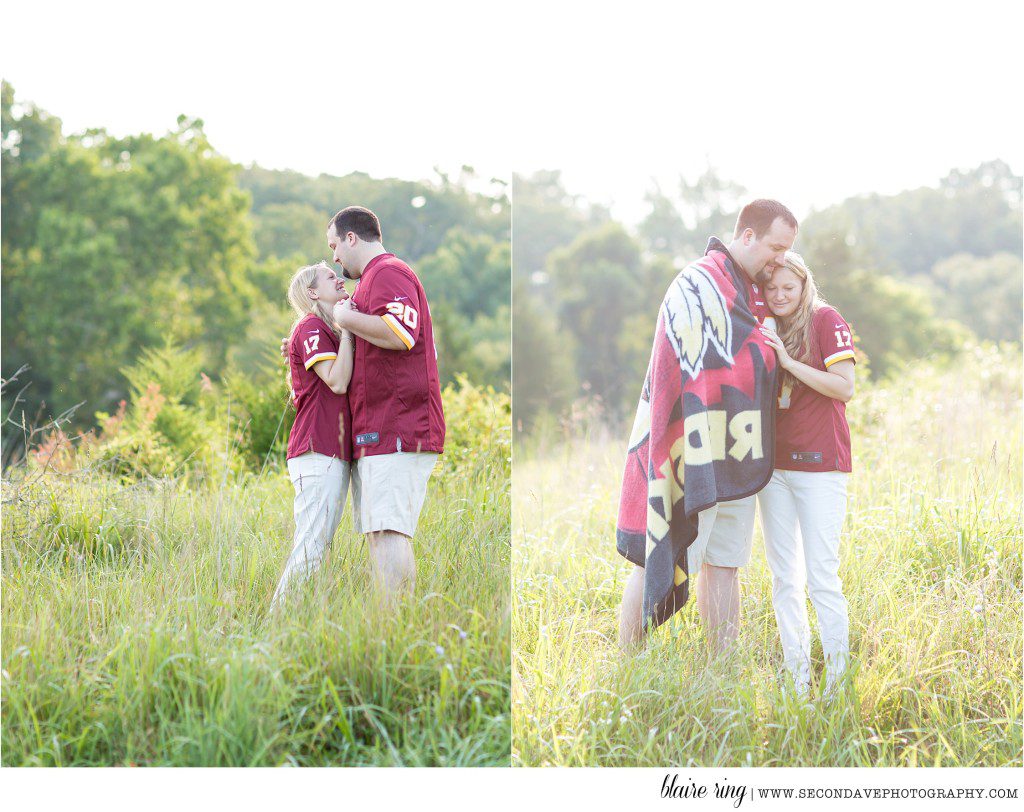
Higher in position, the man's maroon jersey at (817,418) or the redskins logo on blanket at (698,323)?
the redskins logo on blanket at (698,323)

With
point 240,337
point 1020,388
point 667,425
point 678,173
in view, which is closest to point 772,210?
point 667,425

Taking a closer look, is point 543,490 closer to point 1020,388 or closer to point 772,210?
point 772,210

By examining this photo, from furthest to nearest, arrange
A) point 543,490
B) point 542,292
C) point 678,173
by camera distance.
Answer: point 542,292, point 678,173, point 543,490

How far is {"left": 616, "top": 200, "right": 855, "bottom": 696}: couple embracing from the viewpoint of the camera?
2.77 metres

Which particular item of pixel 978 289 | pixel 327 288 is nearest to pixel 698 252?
pixel 978 289

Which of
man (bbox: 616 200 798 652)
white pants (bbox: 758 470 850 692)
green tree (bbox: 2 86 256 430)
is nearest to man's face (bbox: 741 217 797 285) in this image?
man (bbox: 616 200 798 652)

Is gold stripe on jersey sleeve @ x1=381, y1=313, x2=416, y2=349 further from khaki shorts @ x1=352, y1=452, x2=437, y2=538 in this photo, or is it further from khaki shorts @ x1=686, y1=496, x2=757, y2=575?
khaki shorts @ x1=686, y1=496, x2=757, y2=575

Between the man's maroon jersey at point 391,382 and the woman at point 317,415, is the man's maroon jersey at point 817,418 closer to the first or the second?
the man's maroon jersey at point 391,382

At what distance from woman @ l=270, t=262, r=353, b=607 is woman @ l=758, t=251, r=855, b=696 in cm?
157

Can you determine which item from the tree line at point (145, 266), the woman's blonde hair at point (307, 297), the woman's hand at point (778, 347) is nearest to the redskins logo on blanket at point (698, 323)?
the woman's hand at point (778, 347)

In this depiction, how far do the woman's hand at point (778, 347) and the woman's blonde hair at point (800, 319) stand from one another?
8 centimetres

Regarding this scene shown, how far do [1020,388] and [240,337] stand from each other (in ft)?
31.4

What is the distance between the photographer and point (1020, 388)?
672cm

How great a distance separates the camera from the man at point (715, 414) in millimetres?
2791
